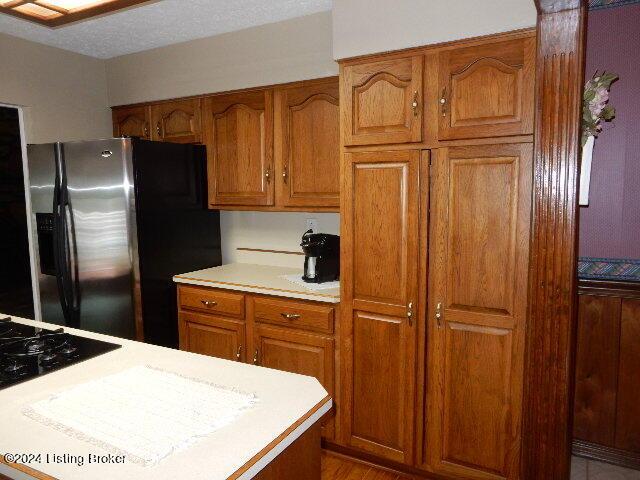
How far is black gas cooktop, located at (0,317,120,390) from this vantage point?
1.28 metres

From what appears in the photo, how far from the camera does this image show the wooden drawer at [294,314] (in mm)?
2361

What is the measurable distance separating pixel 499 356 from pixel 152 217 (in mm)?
2056

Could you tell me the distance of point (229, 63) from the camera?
9.73 ft

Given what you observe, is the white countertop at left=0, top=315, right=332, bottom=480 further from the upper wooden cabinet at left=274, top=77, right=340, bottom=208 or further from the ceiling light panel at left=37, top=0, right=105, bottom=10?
the upper wooden cabinet at left=274, top=77, right=340, bottom=208

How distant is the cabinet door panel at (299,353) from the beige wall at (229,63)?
150cm

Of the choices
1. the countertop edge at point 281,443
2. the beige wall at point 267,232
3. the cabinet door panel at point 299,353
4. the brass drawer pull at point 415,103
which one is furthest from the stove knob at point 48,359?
the beige wall at point 267,232

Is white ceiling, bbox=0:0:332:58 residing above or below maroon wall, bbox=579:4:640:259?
above

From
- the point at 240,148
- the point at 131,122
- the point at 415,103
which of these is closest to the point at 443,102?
the point at 415,103

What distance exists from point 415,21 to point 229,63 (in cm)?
143

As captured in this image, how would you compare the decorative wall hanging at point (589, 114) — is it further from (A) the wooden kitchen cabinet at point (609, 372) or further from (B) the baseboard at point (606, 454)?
(B) the baseboard at point (606, 454)

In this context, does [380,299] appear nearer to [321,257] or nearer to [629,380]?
[321,257]

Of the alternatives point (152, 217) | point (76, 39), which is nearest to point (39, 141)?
point (76, 39)

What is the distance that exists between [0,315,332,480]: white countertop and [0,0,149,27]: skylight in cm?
118

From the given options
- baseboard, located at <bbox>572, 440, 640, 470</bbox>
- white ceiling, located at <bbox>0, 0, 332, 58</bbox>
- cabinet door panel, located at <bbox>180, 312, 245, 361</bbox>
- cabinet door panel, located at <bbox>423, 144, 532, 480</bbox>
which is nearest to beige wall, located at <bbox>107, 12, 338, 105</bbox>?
white ceiling, located at <bbox>0, 0, 332, 58</bbox>
